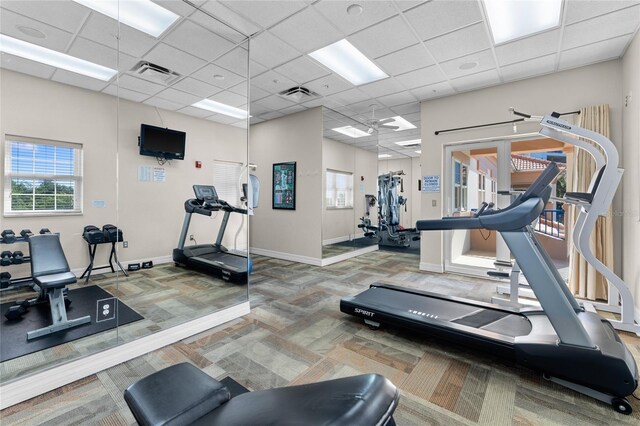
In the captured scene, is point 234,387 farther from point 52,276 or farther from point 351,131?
point 351,131

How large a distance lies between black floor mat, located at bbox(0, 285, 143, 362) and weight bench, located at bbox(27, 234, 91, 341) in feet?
0.21

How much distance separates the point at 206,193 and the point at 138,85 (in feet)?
4.41

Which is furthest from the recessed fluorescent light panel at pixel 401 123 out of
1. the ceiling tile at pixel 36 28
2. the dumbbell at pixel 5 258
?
the dumbbell at pixel 5 258

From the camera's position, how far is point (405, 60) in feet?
12.8

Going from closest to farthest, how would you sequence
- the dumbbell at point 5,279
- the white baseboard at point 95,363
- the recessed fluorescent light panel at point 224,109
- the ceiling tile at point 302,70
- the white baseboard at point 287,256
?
1. the white baseboard at point 95,363
2. the dumbbell at point 5,279
3. the recessed fluorescent light panel at point 224,109
4. the ceiling tile at point 302,70
5. the white baseboard at point 287,256

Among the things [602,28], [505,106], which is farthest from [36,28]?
[505,106]

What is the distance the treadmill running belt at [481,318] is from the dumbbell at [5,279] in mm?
4039

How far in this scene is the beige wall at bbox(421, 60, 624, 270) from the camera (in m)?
3.78

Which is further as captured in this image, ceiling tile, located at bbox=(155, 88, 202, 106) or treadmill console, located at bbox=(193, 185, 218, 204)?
treadmill console, located at bbox=(193, 185, 218, 204)

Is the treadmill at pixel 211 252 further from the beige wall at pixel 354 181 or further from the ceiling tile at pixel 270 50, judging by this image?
the beige wall at pixel 354 181

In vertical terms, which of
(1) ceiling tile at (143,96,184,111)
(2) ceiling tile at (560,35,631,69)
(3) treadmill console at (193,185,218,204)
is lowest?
(3) treadmill console at (193,185,218,204)

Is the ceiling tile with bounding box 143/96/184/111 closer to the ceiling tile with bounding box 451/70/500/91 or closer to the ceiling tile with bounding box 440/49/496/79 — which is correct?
the ceiling tile with bounding box 440/49/496/79

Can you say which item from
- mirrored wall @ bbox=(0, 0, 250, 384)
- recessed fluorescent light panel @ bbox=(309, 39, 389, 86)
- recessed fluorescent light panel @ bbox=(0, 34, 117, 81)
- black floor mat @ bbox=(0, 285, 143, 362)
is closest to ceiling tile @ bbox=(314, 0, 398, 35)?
recessed fluorescent light panel @ bbox=(309, 39, 389, 86)

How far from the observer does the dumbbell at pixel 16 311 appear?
2.68 metres
